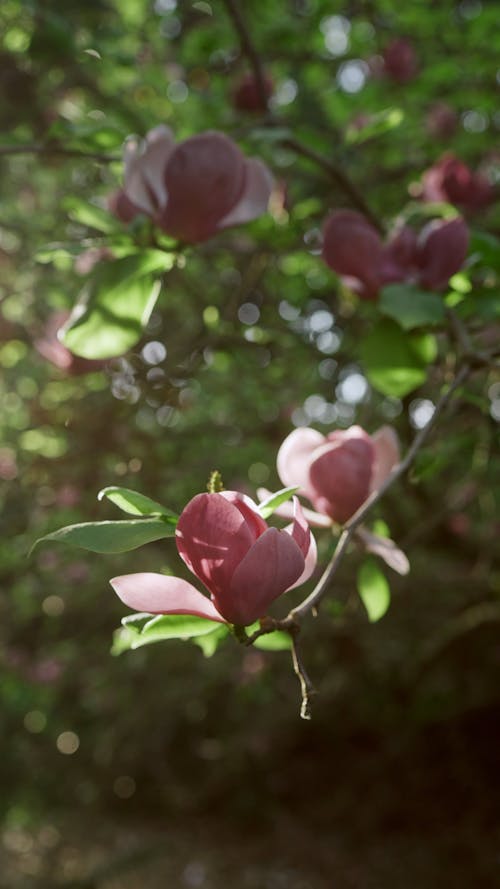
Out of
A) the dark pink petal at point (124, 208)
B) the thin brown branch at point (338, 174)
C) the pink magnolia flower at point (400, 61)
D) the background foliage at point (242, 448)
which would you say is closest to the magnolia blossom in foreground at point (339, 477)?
the background foliage at point (242, 448)

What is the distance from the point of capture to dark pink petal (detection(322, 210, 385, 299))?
1.01 m

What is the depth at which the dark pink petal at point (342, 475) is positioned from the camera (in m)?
0.80

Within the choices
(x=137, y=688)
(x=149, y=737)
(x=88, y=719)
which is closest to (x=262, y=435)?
(x=137, y=688)

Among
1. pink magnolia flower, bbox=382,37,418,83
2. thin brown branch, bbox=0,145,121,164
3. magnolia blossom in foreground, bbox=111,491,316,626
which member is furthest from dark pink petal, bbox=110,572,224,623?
pink magnolia flower, bbox=382,37,418,83

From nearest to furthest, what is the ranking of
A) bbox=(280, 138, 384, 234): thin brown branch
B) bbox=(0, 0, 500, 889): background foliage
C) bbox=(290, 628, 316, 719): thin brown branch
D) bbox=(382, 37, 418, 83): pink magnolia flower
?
bbox=(290, 628, 316, 719): thin brown branch → bbox=(280, 138, 384, 234): thin brown branch → bbox=(0, 0, 500, 889): background foliage → bbox=(382, 37, 418, 83): pink magnolia flower

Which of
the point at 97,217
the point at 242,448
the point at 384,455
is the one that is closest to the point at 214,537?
the point at 384,455

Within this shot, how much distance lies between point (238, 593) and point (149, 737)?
400cm

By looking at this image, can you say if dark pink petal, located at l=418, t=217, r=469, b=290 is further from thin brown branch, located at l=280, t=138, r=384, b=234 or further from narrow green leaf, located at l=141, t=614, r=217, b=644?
narrow green leaf, located at l=141, t=614, r=217, b=644

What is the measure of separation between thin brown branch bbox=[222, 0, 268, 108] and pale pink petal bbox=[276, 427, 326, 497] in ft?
2.07

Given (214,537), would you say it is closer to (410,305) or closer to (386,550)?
(386,550)

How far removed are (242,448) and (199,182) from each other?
175cm

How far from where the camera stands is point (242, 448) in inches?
102

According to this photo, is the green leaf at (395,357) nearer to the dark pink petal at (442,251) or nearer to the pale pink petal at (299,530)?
the dark pink petal at (442,251)

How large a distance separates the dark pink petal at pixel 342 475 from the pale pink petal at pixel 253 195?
30 cm
